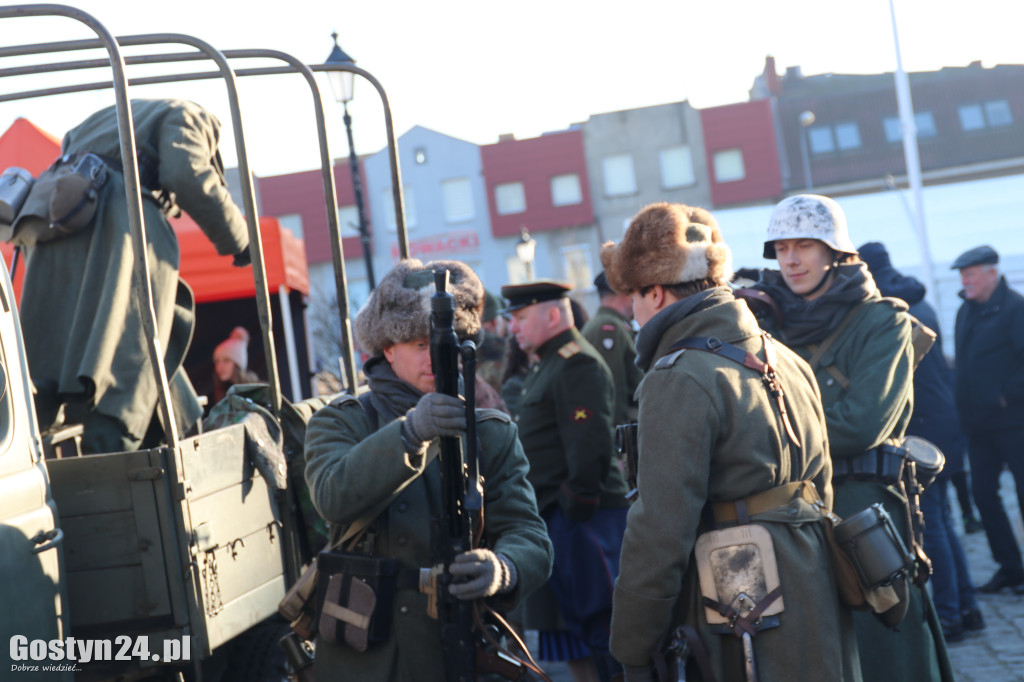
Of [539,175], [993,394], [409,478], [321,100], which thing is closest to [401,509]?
[409,478]

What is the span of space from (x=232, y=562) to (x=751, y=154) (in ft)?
143

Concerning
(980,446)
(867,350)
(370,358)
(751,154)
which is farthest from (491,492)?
(751,154)

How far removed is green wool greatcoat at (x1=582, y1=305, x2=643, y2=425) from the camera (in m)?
6.16

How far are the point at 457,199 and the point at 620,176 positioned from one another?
23.7ft

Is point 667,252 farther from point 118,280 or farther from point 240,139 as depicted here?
point 118,280

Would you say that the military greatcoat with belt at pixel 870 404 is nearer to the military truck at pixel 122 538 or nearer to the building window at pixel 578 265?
the military truck at pixel 122 538

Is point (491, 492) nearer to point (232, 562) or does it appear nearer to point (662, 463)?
point (662, 463)

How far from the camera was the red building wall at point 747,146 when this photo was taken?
44.6m

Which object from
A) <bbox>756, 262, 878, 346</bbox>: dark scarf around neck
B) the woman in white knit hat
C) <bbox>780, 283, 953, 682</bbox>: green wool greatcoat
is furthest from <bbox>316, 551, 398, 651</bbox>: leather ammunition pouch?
the woman in white knit hat

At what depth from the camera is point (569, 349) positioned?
5438 mm

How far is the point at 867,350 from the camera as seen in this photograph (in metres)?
3.84

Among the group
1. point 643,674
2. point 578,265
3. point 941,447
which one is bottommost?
point 941,447

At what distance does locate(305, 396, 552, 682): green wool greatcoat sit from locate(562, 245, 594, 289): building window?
140ft

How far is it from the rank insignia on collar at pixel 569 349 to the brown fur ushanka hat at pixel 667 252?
7.77 ft
